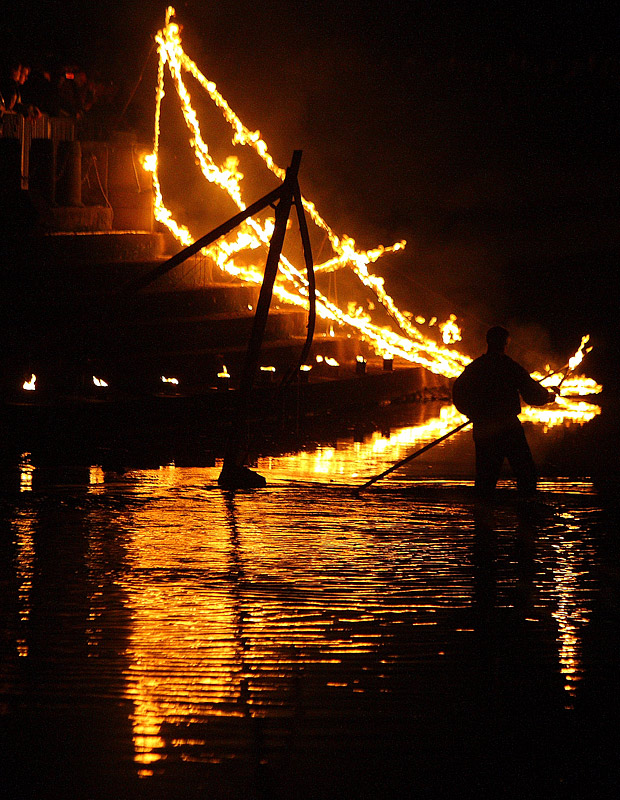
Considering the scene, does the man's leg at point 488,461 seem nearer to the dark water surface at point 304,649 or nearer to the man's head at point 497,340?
the dark water surface at point 304,649

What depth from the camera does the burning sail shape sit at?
1773 centimetres

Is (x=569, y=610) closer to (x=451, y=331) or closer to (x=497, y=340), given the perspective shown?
(x=497, y=340)

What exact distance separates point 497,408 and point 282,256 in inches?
407

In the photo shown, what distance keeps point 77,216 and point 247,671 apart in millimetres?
13754

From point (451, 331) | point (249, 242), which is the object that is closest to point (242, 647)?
point (249, 242)

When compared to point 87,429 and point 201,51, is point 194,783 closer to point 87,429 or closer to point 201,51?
point 87,429

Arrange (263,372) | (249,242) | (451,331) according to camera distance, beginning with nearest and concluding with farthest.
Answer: (263,372), (249,242), (451,331)

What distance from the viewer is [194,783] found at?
3520mm

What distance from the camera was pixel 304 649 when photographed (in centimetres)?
492

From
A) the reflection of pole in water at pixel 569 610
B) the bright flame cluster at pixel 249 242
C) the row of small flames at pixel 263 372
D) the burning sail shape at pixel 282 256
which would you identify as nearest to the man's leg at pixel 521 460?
the reflection of pole in water at pixel 569 610

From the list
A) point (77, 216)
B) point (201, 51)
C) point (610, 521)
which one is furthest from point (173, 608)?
point (201, 51)

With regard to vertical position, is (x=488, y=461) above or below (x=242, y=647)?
above

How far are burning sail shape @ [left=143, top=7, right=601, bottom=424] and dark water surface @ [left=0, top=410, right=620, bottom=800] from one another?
31.1 ft

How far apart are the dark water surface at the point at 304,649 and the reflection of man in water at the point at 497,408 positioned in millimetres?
454
